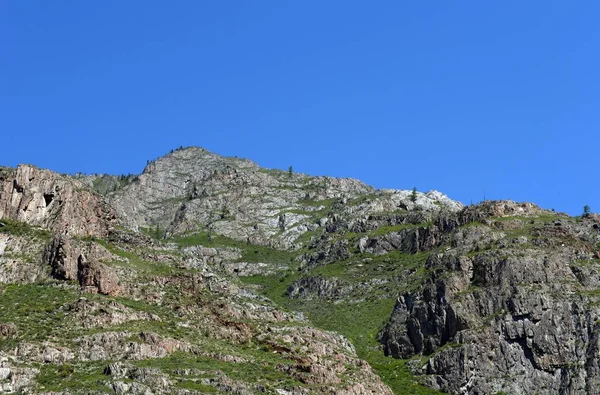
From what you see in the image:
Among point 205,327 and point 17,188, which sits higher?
point 17,188

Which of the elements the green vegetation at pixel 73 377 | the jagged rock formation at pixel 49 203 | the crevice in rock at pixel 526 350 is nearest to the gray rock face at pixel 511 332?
the crevice in rock at pixel 526 350

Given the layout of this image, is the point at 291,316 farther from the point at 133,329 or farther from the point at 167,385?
the point at 167,385

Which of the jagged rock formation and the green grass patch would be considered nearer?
the green grass patch

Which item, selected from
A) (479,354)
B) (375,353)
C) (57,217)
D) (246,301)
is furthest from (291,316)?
(57,217)

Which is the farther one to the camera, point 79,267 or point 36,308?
point 79,267

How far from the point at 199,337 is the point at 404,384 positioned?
4510cm

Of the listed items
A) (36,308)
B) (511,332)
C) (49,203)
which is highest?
(49,203)

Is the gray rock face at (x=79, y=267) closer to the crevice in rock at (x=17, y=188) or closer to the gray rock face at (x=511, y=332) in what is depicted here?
the crevice in rock at (x=17, y=188)

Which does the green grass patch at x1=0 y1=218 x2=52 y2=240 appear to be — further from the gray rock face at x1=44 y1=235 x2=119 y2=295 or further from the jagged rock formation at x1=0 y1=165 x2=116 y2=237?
the gray rock face at x1=44 y1=235 x2=119 y2=295

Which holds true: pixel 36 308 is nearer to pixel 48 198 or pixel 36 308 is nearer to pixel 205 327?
pixel 205 327

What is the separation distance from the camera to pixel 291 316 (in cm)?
18175

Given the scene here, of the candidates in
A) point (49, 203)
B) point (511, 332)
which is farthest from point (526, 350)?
point (49, 203)

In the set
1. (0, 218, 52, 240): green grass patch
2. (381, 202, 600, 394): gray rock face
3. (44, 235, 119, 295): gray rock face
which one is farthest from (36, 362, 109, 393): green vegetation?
(381, 202, 600, 394): gray rock face

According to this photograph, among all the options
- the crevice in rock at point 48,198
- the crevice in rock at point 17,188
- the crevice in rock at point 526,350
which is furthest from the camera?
the crevice in rock at point 17,188
